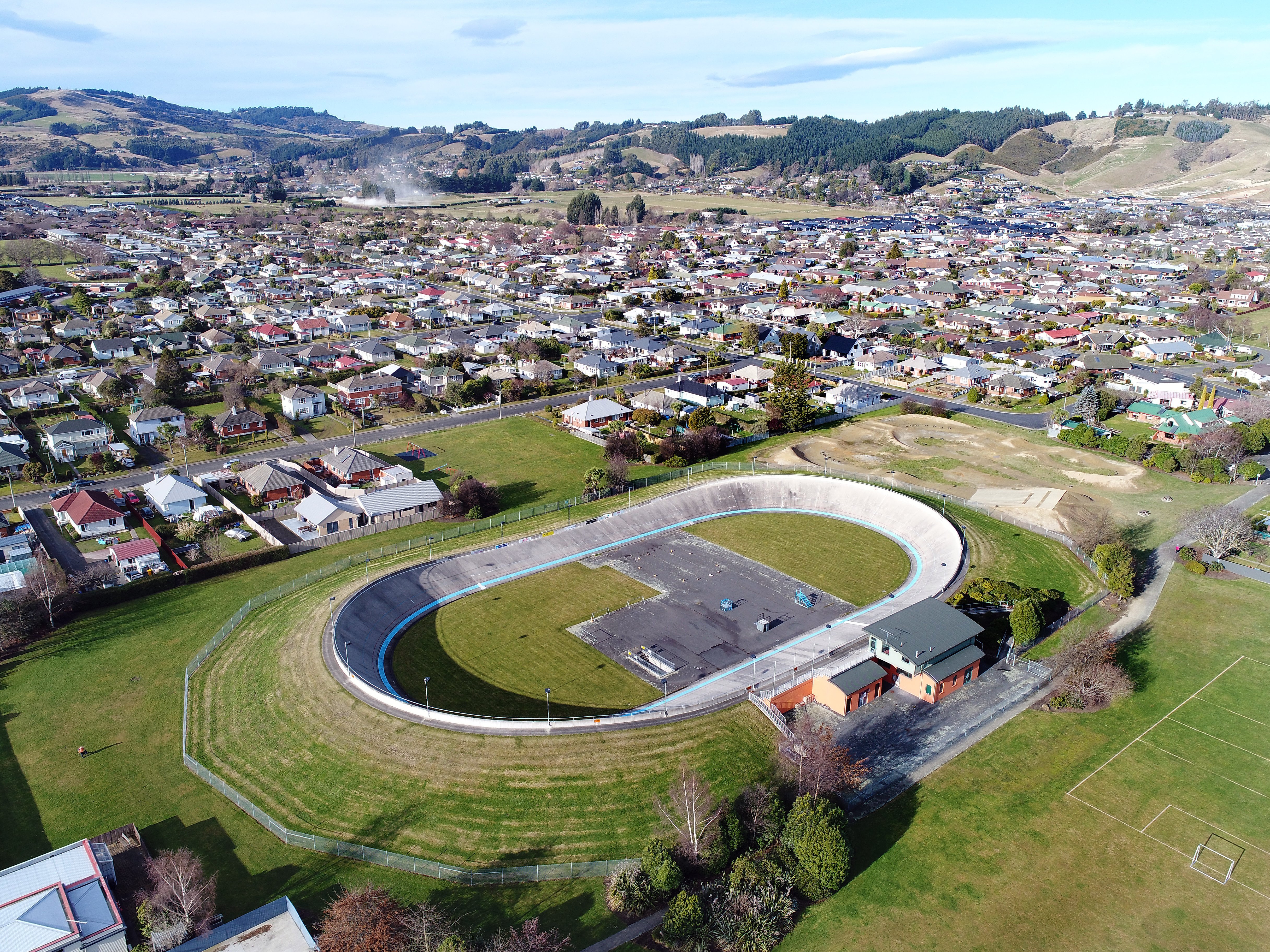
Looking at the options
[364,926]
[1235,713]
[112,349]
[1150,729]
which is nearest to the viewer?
[364,926]

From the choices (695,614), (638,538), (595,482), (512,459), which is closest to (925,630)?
(695,614)

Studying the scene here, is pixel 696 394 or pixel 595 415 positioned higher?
pixel 696 394

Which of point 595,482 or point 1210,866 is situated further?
point 595,482

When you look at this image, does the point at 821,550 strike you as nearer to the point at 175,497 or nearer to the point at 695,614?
the point at 695,614

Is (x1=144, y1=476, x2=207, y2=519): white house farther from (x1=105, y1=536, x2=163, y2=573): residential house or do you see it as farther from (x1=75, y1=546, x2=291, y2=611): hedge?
(x1=75, y1=546, x2=291, y2=611): hedge

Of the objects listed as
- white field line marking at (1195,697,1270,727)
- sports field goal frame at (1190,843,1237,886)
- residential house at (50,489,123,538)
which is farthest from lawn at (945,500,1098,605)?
residential house at (50,489,123,538)
